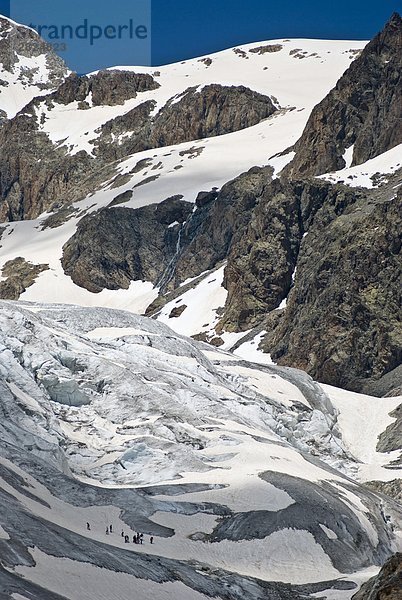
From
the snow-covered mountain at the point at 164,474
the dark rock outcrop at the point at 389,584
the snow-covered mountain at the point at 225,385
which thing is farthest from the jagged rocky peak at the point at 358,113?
the dark rock outcrop at the point at 389,584

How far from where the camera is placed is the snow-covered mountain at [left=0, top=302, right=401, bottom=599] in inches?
1923

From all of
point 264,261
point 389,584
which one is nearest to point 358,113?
point 264,261

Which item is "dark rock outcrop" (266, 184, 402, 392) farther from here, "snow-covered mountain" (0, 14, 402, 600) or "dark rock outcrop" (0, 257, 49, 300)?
"dark rock outcrop" (0, 257, 49, 300)

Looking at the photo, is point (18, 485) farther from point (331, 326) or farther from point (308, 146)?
point (308, 146)

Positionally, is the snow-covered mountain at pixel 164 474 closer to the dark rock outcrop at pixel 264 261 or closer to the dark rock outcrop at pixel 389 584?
the dark rock outcrop at pixel 389 584

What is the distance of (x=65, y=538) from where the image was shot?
4912cm

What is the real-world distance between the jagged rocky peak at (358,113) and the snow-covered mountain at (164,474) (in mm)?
80329

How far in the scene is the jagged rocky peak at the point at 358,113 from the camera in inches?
6841

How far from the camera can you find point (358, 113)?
589 ft

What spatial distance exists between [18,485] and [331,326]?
75.5 metres

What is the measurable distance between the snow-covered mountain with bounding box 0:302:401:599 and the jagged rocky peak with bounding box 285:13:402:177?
264 feet

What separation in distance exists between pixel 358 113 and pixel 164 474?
120 metres

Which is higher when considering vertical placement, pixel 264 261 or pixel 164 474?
pixel 164 474

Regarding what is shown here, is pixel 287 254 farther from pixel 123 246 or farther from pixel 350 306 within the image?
pixel 123 246
